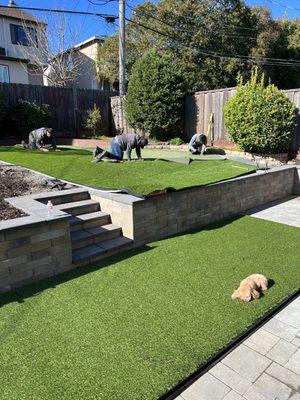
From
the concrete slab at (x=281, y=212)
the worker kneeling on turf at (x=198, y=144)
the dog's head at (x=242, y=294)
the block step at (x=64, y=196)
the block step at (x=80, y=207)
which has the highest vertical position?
the worker kneeling on turf at (x=198, y=144)

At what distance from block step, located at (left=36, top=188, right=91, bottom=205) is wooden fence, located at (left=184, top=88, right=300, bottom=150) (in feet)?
20.0

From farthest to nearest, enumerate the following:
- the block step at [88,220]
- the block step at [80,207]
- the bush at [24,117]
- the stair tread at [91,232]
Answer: the bush at [24,117]
the block step at [80,207]
the block step at [88,220]
the stair tread at [91,232]

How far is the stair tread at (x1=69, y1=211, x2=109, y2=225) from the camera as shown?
467 cm

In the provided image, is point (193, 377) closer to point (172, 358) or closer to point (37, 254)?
point (172, 358)

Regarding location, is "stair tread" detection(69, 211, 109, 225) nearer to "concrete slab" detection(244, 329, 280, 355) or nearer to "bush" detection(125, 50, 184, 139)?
"concrete slab" detection(244, 329, 280, 355)

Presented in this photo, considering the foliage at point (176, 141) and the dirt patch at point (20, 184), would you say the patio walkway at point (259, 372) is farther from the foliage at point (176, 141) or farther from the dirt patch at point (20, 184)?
the foliage at point (176, 141)

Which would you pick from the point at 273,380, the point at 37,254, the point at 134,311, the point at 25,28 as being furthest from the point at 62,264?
the point at 25,28

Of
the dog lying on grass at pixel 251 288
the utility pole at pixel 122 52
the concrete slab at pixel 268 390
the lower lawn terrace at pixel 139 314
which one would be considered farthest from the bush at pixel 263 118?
the concrete slab at pixel 268 390

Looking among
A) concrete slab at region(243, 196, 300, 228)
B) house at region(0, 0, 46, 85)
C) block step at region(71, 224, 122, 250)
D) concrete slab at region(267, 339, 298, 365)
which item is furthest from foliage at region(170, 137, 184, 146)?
house at region(0, 0, 46, 85)

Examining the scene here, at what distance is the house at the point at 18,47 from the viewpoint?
21516 mm

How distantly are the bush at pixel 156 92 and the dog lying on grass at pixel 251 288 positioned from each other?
27.0 ft

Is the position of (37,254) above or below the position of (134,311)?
above

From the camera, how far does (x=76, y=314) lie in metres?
3.11

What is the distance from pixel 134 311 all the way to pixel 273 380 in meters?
1.34
